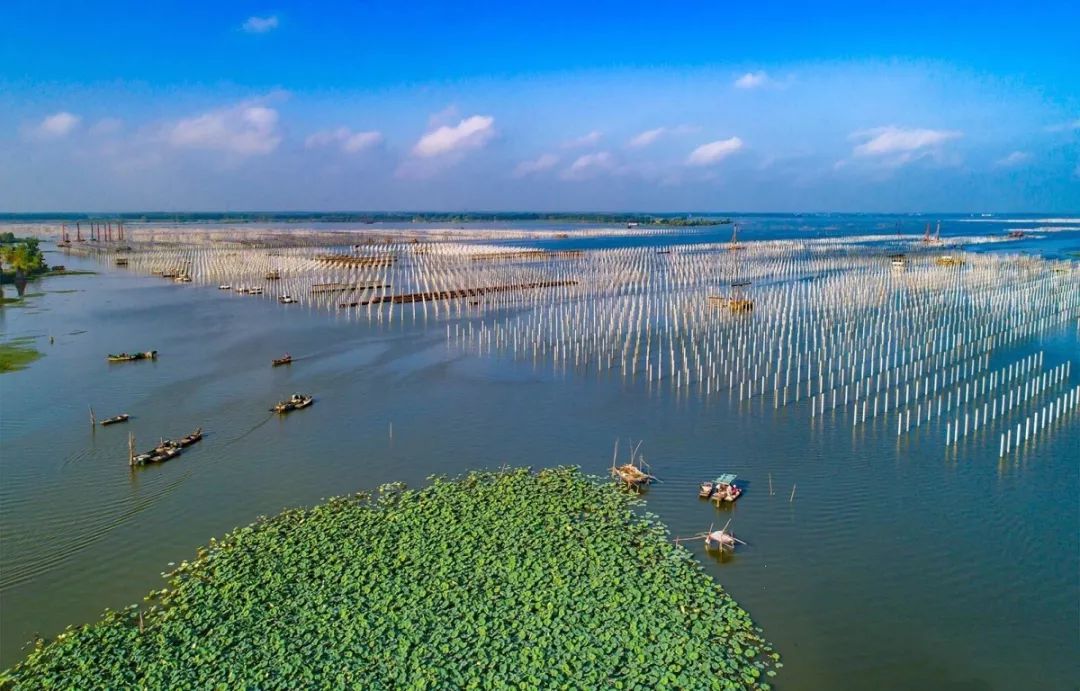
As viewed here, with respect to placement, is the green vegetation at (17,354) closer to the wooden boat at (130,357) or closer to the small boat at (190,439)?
the wooden boat at (130,357)

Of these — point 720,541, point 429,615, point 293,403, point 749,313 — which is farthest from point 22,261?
point 720,541

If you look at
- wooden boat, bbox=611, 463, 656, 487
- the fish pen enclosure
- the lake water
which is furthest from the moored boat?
the fish pen enclosure

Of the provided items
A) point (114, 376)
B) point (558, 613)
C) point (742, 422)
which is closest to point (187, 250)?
point (114, 376)

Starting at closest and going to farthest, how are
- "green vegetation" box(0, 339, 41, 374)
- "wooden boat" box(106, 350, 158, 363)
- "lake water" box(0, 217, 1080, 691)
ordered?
"lake water" box(0, 217, 1080, 691), "green vegetation" box(0, 339, 41, 374), "wooden boat" box(106, 350, 158, 363)

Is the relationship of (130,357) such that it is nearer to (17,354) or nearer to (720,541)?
(17,354)

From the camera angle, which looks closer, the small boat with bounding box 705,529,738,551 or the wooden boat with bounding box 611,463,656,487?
the small boat with bounding box 705,529,738,551

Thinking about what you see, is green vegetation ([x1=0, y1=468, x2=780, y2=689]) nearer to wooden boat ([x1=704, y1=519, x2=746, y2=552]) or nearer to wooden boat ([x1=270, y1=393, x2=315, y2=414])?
wooden boat ([x1=704, y1=519, x2=746, y2=552])
